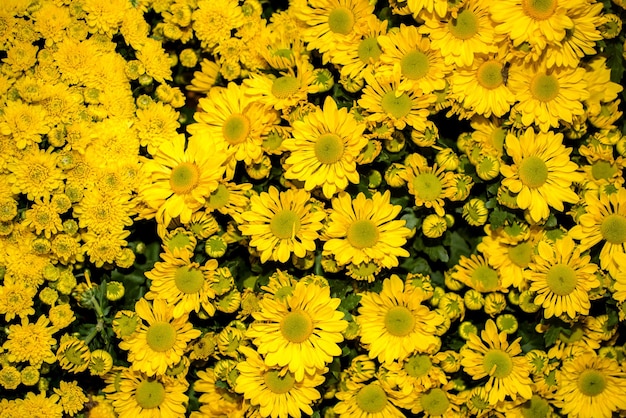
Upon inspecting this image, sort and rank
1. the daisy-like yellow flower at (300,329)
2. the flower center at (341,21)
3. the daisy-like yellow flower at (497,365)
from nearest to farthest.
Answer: the daisy-like yellow flower at (300,329) < the daisy-like yellow flower at (497,365) < the flower center at (341,21)

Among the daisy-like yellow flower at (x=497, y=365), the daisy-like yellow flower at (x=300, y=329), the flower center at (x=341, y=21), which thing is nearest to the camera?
the daisy-like yellow flower at (x=300, y=329)

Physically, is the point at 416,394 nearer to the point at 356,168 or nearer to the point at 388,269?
the point at 388,269

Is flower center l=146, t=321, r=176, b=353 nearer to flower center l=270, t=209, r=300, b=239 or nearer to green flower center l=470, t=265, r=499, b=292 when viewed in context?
flower center l=270, t=209, r=300, b=239

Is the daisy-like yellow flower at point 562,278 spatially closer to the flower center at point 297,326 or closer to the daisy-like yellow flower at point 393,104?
the daisy-like yellow flower at point 393,104

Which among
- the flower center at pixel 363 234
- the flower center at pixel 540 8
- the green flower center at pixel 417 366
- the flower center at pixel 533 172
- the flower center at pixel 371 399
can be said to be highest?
the flower center at pixel 540 8

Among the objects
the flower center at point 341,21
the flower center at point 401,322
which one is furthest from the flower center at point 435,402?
the flower center at point 341,21

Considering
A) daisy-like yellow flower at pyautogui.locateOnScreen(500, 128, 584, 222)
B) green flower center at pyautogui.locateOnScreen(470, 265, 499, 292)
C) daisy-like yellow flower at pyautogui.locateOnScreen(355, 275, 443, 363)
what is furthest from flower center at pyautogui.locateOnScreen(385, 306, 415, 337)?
daisy-like yellow flower at pyautogui.locateOnScreen(500, 128, 584, 222)

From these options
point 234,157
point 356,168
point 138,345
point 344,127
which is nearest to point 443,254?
point 356,168

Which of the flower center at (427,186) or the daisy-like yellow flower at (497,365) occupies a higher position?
the flower center at (427,186)

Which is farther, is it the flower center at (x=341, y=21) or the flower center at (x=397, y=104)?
the flower center at (x=341, y=21)
